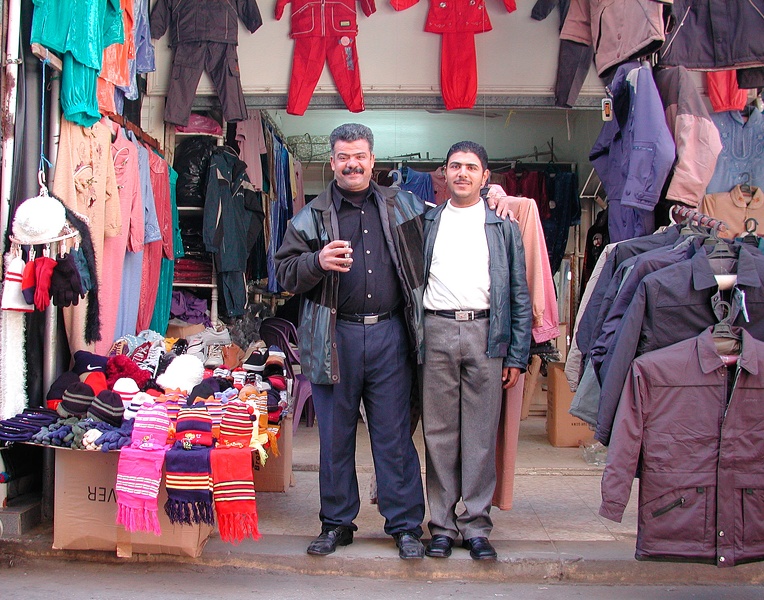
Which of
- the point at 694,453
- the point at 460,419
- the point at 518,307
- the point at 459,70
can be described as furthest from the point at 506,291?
the point at 459,70

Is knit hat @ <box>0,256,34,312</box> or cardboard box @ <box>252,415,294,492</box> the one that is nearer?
knit hat @ <box>0,256,34,312</box>

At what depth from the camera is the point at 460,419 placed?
3.60m

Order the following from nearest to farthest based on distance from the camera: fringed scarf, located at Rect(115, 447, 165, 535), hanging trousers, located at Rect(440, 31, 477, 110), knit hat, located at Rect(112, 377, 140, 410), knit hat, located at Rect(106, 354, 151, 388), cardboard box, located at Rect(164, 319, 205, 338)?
fringed scarf, located at Rect(115, 447, 165, 535) < knit hat, located at Rect(112, 377, 140, 410) < knit hat, located at Rect(106, 354, 151, 388) < hanging trousers, located at Rect(440, 31, 477, 110) < cardboard box, located at Rect(164, 319, 205, 338)

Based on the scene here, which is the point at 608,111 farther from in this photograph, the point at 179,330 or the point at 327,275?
the point at 179,330

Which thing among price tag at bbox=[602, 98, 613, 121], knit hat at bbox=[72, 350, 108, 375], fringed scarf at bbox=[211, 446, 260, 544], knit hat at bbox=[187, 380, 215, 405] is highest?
price tag at bbox=[602, 98, 613, 121]

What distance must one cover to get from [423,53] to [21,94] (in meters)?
2.89

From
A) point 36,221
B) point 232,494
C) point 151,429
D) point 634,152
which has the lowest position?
point 232,494

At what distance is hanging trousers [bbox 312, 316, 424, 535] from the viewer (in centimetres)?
347

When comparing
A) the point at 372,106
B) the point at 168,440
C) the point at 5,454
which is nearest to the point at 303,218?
the point at 168,440

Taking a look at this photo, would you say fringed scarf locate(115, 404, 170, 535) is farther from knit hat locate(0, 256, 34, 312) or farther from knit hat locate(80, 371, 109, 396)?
knit hat locate(0, 256, 34, 312)

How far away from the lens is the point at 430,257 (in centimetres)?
356

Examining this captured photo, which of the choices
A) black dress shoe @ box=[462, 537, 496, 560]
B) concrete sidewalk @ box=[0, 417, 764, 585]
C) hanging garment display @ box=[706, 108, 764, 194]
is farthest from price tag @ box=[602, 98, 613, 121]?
black dress shoe @ box=[462, 537, 496, 560]

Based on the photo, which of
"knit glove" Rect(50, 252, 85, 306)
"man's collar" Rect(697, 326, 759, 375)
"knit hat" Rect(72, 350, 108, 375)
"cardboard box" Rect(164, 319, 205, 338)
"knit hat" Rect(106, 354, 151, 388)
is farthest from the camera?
"cardboard box" Rect(164, 319, 205, 338)

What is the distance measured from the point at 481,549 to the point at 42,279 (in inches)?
98.9
